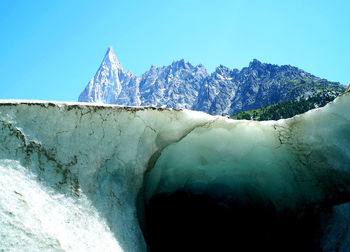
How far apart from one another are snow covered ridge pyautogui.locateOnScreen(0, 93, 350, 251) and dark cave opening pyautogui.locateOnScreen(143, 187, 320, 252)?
114 mm

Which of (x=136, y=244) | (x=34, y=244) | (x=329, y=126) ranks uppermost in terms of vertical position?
(x=329, y=126)

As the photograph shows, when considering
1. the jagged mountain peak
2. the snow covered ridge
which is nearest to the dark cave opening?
the snow covered ridge

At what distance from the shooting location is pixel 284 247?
4426mm

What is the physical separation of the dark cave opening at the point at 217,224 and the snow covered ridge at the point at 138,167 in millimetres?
114

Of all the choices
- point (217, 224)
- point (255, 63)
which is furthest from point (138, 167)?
point (255, 63)

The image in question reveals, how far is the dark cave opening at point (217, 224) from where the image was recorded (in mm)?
4414

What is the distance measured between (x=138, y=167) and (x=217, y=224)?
7.29ft

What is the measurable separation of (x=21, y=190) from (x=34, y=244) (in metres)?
0.55

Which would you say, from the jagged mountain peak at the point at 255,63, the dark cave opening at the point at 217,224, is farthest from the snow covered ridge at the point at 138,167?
the jagged mountain peak at the point at 255,63

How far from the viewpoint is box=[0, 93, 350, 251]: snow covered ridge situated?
283 centimetres

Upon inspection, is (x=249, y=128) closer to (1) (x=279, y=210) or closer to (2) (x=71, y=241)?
(1) (x=279, y=210)

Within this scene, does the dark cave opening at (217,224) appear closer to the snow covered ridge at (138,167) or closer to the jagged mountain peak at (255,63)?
the snow covered ridge at (138,167)

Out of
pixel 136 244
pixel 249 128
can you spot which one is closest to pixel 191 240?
pixel 136 244

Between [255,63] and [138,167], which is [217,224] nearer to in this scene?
[138,167]
